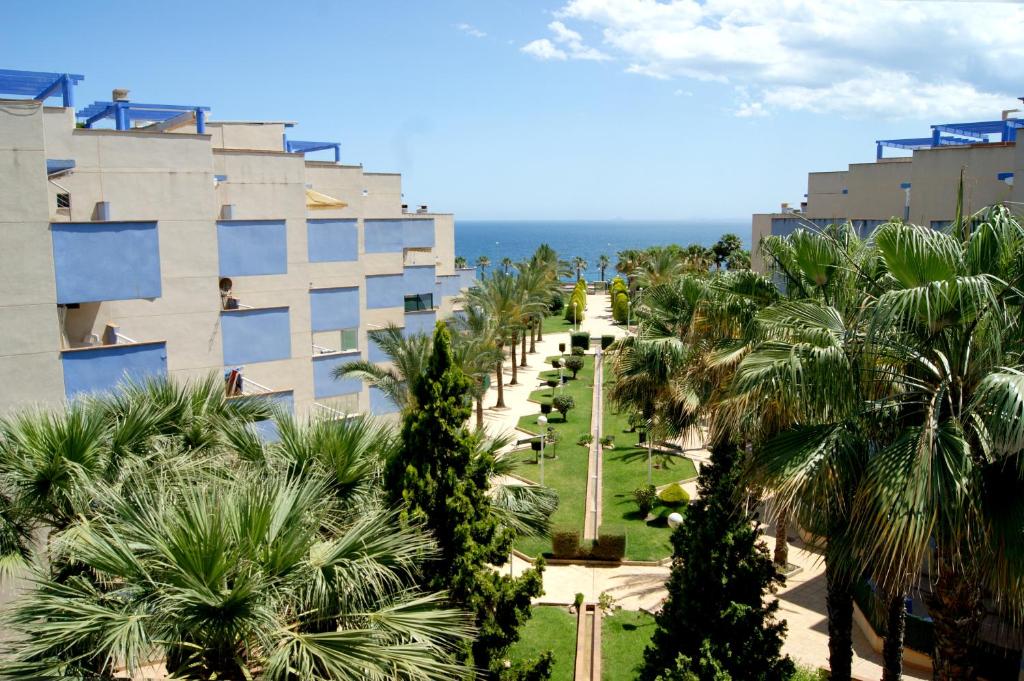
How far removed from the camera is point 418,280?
27.0 m

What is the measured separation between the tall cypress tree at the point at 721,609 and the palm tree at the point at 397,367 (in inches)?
358

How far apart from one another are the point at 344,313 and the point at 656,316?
8.14 metres

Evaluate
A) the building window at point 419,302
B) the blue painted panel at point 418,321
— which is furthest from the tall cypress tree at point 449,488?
the building window at point 419,302

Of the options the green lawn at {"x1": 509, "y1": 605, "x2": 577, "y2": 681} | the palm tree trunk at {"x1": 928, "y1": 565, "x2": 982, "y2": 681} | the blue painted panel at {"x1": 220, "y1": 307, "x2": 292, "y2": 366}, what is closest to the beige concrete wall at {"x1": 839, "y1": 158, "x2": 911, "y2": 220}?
the green lawn at {"x1": 509, "y1": 605, "x2": 577, "y2": 681}

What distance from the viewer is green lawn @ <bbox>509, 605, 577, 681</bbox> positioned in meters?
14.8

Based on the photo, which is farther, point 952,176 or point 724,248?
point 724,248

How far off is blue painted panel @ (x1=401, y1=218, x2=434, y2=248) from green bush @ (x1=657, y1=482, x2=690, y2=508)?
1141 centimetres

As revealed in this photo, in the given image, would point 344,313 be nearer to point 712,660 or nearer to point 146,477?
point 146,477

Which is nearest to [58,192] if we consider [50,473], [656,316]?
[50,473]

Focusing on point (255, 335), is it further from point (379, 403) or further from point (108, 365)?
point (379, 403)

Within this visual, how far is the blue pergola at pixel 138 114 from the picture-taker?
18.4m

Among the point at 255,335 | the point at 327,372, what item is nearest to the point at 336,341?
the point at 327,372

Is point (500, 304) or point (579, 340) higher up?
point (500, 304)

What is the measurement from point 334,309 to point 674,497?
37.0ft
